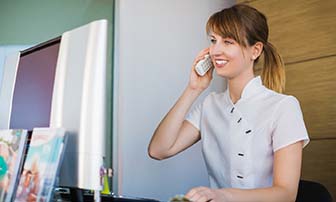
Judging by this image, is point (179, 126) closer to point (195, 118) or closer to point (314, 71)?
point (195, 118)

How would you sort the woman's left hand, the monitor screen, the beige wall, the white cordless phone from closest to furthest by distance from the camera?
the woman's left hand → the monitor screen → the white cordless phone → the beige wall

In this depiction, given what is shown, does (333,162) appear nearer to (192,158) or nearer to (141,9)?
(192,158)

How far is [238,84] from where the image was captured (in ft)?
4.71

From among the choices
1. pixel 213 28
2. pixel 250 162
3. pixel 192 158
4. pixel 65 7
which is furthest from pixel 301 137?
pixel 65 7

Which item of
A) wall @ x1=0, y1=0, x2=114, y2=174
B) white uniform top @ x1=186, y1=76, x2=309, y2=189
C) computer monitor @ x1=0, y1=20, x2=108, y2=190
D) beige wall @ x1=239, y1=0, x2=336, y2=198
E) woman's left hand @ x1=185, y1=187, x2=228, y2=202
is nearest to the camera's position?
woman's left hand @ x1=185, y1=187, x2=228, y2=202

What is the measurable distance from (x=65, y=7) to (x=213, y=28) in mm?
1300

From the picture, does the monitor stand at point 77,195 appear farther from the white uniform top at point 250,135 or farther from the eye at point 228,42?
the eye at point 228,42

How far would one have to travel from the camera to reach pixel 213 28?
4.59 ft

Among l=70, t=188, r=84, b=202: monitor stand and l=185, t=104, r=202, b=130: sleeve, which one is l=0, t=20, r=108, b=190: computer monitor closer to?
l=70, t=188, r=84, b=202: monitor stand

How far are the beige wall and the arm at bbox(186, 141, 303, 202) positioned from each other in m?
0.84

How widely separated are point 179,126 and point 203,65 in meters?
0.23

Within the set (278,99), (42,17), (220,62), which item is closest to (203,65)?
(220,62)

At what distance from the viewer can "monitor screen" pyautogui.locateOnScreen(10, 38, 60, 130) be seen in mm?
1163

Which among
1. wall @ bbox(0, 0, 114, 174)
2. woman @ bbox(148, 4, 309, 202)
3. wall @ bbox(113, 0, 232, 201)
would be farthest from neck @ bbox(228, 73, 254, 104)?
wall @ bbox(0, 0, 114, 174)
